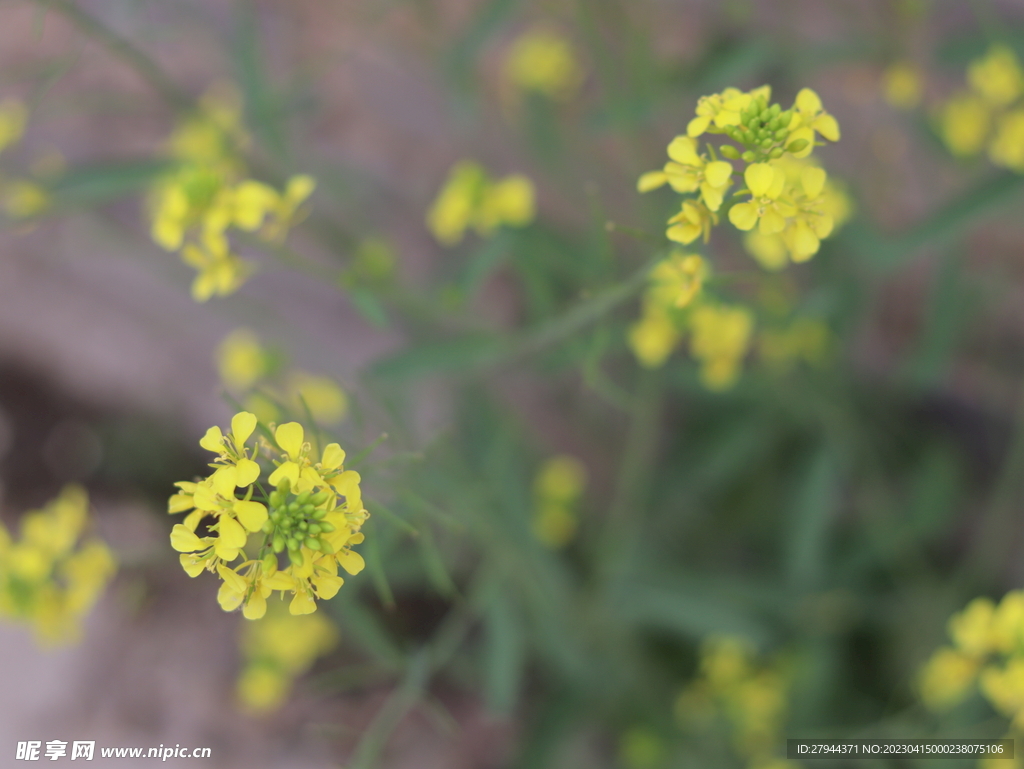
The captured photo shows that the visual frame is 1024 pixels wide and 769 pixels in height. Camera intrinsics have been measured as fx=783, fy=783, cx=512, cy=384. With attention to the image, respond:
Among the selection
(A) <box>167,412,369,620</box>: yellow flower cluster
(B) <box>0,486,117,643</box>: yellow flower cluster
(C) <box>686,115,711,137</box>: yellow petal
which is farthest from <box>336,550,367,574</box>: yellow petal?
(B) <box>0,486,117,643</box>: yellow flower cluster

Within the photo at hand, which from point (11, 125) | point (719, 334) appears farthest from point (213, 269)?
point (719, 334)

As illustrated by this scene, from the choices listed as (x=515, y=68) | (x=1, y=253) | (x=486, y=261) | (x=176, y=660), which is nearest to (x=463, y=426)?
(x=486, y=261)

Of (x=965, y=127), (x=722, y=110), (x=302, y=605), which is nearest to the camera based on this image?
(x=302, y=605)

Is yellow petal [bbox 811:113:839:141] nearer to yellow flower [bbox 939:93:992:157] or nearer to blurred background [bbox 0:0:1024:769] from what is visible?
blurred background [bbox 0:0:1024:769]

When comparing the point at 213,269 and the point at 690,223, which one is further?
the point at 213,269

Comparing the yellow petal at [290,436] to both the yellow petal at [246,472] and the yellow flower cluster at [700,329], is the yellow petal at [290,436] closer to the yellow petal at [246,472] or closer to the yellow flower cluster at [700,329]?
the yellow petal at [246,472]

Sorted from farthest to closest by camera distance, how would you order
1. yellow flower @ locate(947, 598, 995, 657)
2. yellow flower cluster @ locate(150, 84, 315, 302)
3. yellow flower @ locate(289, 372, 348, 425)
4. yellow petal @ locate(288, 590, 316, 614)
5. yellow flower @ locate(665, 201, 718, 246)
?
1. yellow flower @ locate(289, 372, 348, 425)
2. yellow flower @ locate(947, 598, 995, 657)
3. yellow flower cluster @ locate(150, 84, 315, 302)
4. yellow flower @ locate(665, 201, 718, 246)
5. yellow petal @ locate(288, 590, 316, 614)

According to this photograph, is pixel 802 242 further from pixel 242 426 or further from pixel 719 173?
pixel 242 426
